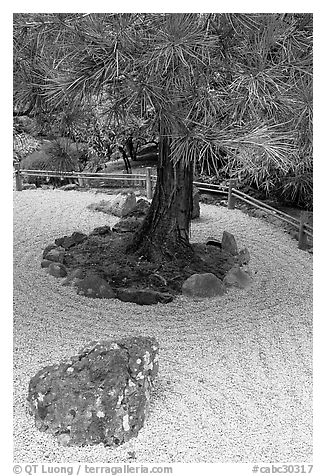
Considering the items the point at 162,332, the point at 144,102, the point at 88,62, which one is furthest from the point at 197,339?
the point at 88,62

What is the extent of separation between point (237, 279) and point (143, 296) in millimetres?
678

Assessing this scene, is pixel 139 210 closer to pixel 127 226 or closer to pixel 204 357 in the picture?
pixel 127 226

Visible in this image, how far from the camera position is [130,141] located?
716cm

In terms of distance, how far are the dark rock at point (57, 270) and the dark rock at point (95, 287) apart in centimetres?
31

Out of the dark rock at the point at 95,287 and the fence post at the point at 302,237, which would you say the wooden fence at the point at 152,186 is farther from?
the dark rock at the point at 95,287

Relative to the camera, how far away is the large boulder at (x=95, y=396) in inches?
73.1

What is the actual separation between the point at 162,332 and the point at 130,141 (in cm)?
475

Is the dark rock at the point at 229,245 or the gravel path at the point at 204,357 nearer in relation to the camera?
the gravel path at the point at 204,357

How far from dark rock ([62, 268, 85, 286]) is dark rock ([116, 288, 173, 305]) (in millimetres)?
381

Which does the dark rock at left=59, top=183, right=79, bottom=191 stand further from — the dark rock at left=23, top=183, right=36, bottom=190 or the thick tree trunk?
the thick tree trunk

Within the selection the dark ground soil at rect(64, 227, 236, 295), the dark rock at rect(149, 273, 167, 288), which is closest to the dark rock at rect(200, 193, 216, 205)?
the dark ground soil at rect(64, 227, 236, 295)

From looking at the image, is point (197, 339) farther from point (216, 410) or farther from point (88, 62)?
point (88, 62)

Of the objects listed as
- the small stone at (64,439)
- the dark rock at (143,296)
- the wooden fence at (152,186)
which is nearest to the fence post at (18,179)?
the wooden fence at (152,186)

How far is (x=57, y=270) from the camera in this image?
3.57 m
